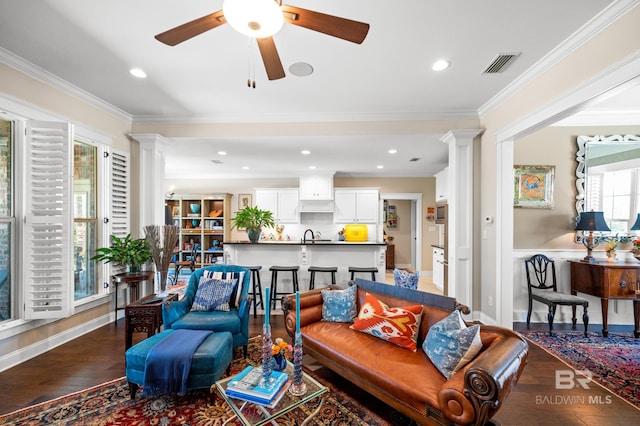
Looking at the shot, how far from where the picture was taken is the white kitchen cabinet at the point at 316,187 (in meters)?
6.97

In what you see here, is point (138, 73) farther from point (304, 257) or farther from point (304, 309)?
point (304, 257)

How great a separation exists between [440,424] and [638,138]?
453 centimetres

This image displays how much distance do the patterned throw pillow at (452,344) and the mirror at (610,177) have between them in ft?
10.5

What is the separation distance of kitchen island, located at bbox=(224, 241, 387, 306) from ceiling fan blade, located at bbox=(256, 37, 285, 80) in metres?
2.92

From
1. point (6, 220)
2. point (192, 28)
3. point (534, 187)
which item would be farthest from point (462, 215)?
point (6, 220)

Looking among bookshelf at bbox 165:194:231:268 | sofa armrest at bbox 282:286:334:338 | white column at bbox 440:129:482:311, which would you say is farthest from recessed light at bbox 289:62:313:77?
bookshelf at bbox 165:194:231:268

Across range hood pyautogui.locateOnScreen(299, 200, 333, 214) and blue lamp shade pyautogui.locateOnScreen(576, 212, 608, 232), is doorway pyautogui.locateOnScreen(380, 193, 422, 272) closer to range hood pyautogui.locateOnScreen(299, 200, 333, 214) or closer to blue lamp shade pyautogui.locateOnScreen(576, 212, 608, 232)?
range hood pyautogui.locateOnScreen(299, 200, 333, 214)

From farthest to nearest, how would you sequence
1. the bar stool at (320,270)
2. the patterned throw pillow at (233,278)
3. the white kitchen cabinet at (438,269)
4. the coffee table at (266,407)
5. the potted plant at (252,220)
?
1. the white kitchen cabinet at (438,269)
2. the potted plant at (252,220)
3. the bar stool at (320,270)
4. the patterned throw pillow at (233,278)
5. the coffee table at (266,407)

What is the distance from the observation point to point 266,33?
4.94 feet

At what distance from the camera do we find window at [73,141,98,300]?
11.1ft

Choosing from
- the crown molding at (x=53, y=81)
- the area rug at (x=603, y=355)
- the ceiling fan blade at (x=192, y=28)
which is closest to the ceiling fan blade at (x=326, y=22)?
the ceiling fan blade at (x=192, y=28)

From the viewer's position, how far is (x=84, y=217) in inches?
135

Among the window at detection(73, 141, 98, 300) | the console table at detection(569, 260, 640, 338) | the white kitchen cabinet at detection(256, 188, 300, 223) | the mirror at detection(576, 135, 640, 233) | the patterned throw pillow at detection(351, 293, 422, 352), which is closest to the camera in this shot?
the patterned throw pillow at detection(351, 293, 422, 352)

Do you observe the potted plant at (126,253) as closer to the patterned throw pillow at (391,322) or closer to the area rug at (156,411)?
the area rug at (156,411)
